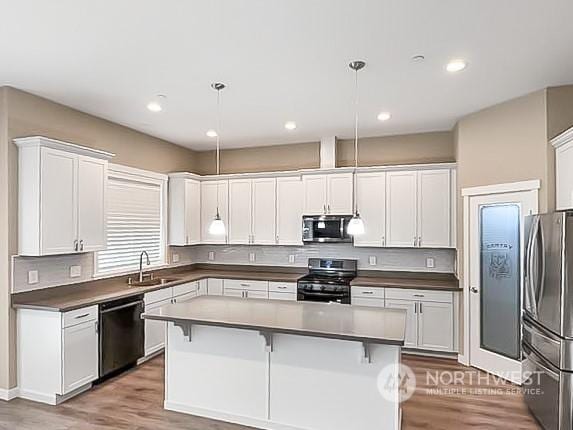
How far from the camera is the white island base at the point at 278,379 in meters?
2.99

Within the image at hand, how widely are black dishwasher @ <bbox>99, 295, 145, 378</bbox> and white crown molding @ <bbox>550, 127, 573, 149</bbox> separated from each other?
4540mm

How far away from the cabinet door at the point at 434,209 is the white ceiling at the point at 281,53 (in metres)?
0.92

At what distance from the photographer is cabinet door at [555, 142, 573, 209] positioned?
3359mm

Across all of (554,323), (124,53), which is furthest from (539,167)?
(124,53)

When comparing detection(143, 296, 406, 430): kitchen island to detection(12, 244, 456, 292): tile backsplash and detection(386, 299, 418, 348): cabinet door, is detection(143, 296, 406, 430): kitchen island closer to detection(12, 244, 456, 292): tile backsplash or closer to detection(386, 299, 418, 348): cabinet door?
detection(12, 244, 456, 292): tile backsplash

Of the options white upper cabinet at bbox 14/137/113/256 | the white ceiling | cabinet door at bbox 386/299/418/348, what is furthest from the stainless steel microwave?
white upper cabinet at bbox 14/137/113/256

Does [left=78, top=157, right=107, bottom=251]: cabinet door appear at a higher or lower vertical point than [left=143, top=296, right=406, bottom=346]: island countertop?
higher

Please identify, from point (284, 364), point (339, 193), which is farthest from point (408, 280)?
point (284, 364)

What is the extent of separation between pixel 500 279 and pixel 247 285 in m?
3.29

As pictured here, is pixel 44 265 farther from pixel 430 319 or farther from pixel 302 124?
pixel 430 319

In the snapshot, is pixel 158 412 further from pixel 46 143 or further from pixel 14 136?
pixel 14 136

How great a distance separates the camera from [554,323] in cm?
299

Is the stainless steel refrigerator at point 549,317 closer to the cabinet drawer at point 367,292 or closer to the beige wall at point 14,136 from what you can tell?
the cabinet drawer at point 367,292

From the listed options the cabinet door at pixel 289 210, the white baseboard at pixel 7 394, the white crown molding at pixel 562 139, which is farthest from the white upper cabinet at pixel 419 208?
the white baseboard at pixel 7 394
